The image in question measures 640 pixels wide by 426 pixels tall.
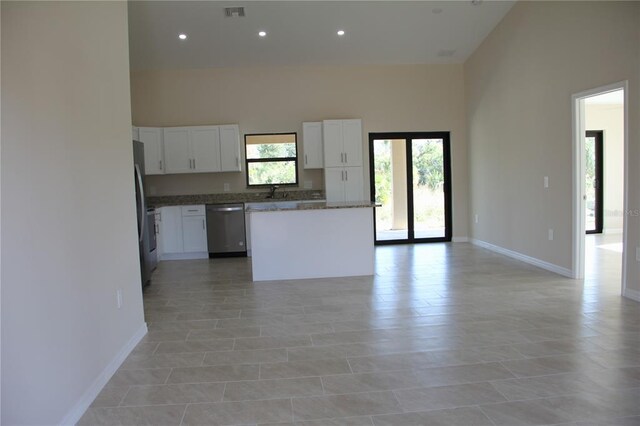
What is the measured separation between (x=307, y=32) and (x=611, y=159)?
620 cm

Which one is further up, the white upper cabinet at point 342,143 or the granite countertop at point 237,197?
the white upper cabinet at point 342,143

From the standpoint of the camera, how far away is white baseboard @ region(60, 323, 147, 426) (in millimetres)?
2094

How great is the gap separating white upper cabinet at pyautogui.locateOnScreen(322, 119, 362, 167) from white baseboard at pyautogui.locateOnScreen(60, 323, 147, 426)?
441cm

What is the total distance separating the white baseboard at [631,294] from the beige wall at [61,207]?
4.20 meters

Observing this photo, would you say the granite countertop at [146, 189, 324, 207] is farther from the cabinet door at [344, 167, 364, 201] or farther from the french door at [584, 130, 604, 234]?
the french door at [584, 130, 604, 234]

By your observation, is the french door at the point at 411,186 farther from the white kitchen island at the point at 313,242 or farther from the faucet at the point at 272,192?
the white kitchen island at the point at 313,242

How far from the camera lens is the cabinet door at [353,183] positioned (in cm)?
702

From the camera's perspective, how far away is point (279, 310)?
12.8 ft

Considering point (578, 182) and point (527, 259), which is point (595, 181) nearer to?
point (527, 259)

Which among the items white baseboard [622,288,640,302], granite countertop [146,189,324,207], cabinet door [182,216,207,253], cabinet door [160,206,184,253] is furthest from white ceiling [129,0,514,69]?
white baseboard [622,288,640,302]

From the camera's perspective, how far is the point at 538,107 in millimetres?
5223

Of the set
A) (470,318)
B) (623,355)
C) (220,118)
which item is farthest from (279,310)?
(220,118)

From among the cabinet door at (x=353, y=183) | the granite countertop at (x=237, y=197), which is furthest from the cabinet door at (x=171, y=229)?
the cabinet door at (x=353, y=183)

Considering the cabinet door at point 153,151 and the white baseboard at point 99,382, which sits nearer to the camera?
the white baseboard at point 99,382
